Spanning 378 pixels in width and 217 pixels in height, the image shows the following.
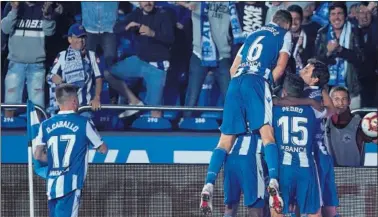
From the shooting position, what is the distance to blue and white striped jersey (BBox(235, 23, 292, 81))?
1297 centimetres

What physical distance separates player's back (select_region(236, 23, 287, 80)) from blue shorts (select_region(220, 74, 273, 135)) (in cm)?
11

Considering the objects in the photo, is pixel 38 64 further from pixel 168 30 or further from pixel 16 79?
pixel 168 30

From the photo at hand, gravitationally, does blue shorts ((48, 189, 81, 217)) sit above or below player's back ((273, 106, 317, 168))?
below

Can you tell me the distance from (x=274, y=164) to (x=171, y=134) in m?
2.61

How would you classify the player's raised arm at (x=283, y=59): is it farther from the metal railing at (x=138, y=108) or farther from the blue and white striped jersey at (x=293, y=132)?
the metal railing at (x=138, y=108)

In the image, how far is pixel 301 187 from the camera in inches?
502

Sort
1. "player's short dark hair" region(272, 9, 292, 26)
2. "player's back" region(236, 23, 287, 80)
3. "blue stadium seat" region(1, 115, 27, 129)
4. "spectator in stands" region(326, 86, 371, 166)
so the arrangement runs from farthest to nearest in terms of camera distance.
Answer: "blue stadium seat" region(1, 115, 27, 129) → "spectator in stands" region(326, 86, 371, 166) → "player's short dark hair" region(272, 9, 292, 26) → "player's back" region(236, 23, 287, 80)

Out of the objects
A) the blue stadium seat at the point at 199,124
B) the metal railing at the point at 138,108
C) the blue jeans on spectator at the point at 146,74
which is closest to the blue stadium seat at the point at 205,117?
the blue stadium seat at the point at 199,124

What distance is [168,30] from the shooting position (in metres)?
15.1

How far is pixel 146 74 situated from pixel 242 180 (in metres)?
2.71

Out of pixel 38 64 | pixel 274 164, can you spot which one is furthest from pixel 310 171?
pixel 38 64

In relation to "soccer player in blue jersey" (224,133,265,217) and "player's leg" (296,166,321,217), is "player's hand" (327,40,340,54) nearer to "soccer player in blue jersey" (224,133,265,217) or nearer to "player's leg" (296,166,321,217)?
"soccer player in blue jersey" (224,133,265,217)

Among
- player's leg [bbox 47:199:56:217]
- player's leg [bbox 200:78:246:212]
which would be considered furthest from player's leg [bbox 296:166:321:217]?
player's leg [bbox 47:199:56:217]

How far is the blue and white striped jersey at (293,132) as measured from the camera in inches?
504
